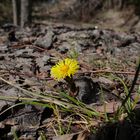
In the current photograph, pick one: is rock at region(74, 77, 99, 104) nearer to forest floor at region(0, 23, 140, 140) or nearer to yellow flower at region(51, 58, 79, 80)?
forest floor at region(0, 23, 140, 140)

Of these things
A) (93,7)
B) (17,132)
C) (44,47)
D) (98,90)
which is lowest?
(17,132)

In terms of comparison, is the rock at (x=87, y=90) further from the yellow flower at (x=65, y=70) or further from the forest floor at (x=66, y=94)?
the yellow flower at (x=65, y=70)

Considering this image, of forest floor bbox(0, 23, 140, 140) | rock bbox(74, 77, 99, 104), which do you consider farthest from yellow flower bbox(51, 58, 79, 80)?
rock bbox(74, 77, 99, 104)

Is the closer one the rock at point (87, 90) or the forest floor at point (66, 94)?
the forest floor at point (66, 94)

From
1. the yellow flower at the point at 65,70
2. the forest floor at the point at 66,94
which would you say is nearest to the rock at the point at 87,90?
the forest floor at the point at 66,94

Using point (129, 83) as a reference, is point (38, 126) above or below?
below

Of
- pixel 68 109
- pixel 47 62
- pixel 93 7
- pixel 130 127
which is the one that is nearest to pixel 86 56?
pixel 47 62

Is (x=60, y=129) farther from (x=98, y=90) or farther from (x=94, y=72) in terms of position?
(x=94, y=72)

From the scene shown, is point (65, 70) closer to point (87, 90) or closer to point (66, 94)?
point (66, 94)

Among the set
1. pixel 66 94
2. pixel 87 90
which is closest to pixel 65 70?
pixel 66 94
